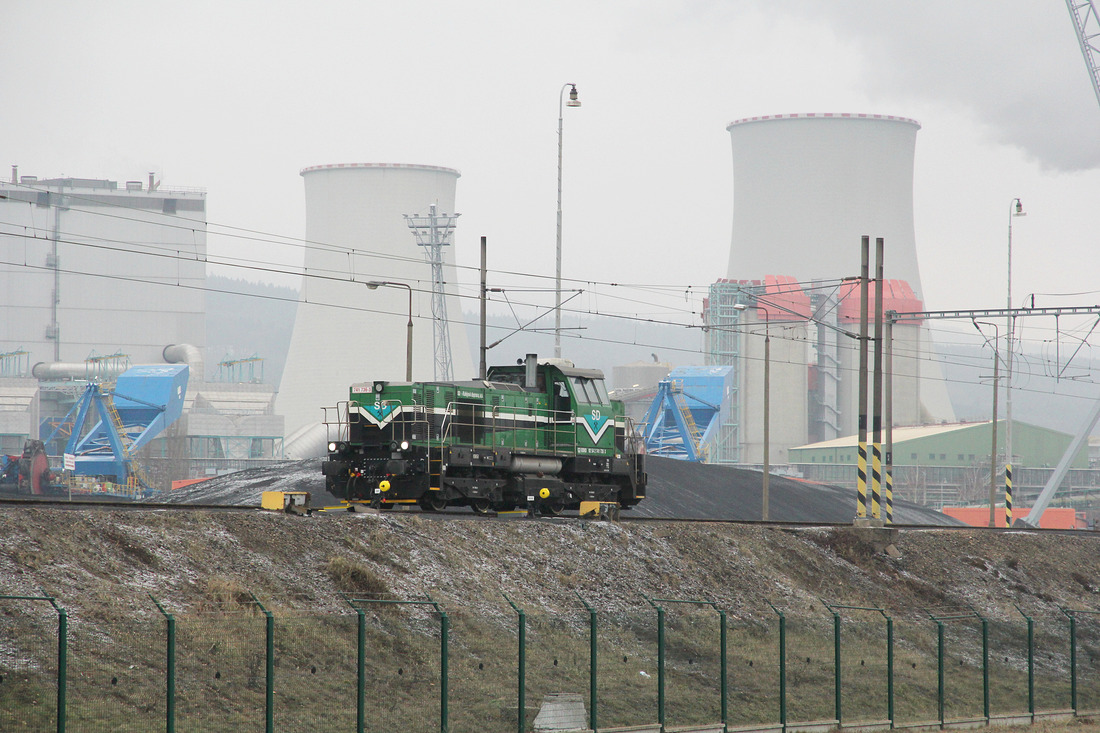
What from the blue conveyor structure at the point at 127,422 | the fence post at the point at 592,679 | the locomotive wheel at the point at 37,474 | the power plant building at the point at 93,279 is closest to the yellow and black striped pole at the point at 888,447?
the fence post at the point at 592,679

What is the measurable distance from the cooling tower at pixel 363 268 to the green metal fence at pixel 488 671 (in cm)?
6300

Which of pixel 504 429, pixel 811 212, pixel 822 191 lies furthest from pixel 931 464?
pixel 504 429

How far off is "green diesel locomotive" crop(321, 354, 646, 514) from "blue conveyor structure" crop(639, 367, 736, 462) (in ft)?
118

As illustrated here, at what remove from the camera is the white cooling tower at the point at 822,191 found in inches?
3300

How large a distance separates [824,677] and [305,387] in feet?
242

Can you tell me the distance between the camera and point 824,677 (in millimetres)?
15703

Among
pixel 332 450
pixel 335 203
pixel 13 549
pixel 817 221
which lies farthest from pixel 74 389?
pixel 13 549

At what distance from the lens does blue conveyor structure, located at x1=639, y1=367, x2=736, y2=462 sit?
64.0m

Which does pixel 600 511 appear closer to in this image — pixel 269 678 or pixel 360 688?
pixel 360 688

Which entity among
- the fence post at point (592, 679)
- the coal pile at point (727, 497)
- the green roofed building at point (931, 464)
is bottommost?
the green roofed building at point (931, 464)

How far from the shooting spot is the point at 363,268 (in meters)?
82.1

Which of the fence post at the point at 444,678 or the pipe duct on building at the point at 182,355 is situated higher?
the pipe duct on building at the point at 182,355

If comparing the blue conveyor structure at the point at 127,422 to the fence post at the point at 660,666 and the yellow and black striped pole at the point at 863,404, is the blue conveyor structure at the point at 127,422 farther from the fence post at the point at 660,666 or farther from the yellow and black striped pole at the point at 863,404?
the fence post at the point at 660,666

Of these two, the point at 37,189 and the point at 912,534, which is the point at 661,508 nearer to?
the point at 912,534
